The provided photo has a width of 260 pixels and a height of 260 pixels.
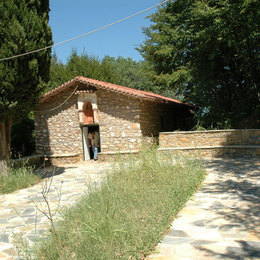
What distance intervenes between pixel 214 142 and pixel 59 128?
7977 millimetres

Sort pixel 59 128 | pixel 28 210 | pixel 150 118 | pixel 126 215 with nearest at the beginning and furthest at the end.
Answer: pixel 126 215 < pixel 28 210 < pixel 150 118 < pixel 59 128

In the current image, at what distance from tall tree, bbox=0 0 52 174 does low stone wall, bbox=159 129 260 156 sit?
6.06 meters

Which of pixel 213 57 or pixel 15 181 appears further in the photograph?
pixel 213 57

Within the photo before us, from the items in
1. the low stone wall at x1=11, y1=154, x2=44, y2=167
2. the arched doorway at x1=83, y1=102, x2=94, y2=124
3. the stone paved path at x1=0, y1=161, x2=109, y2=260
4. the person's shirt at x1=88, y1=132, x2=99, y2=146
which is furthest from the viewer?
the person's shirt at x1=88, y1=132, x2=99, y2=146

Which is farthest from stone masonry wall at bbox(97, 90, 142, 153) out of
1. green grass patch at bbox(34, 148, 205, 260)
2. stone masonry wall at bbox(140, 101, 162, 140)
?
green grass patch at bbox(34, 148, 205, 260)

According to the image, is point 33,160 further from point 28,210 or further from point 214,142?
point 214,142

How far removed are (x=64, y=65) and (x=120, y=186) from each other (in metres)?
21.8

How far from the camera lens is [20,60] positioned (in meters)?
8.11

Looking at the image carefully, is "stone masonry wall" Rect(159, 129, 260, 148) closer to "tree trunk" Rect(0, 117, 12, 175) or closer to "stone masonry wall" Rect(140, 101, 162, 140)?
"stone masonry wall" Rect(140, 101, 162, 140)

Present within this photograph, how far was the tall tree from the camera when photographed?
7.90m

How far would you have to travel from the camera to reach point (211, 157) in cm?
1138

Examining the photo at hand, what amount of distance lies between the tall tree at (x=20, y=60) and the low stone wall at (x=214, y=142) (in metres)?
6.06

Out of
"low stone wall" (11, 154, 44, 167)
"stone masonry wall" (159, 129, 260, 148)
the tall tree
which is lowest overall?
"low stone wall" (11, 154, 44, 167)

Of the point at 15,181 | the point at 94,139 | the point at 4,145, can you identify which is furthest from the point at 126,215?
the point at 94,139
